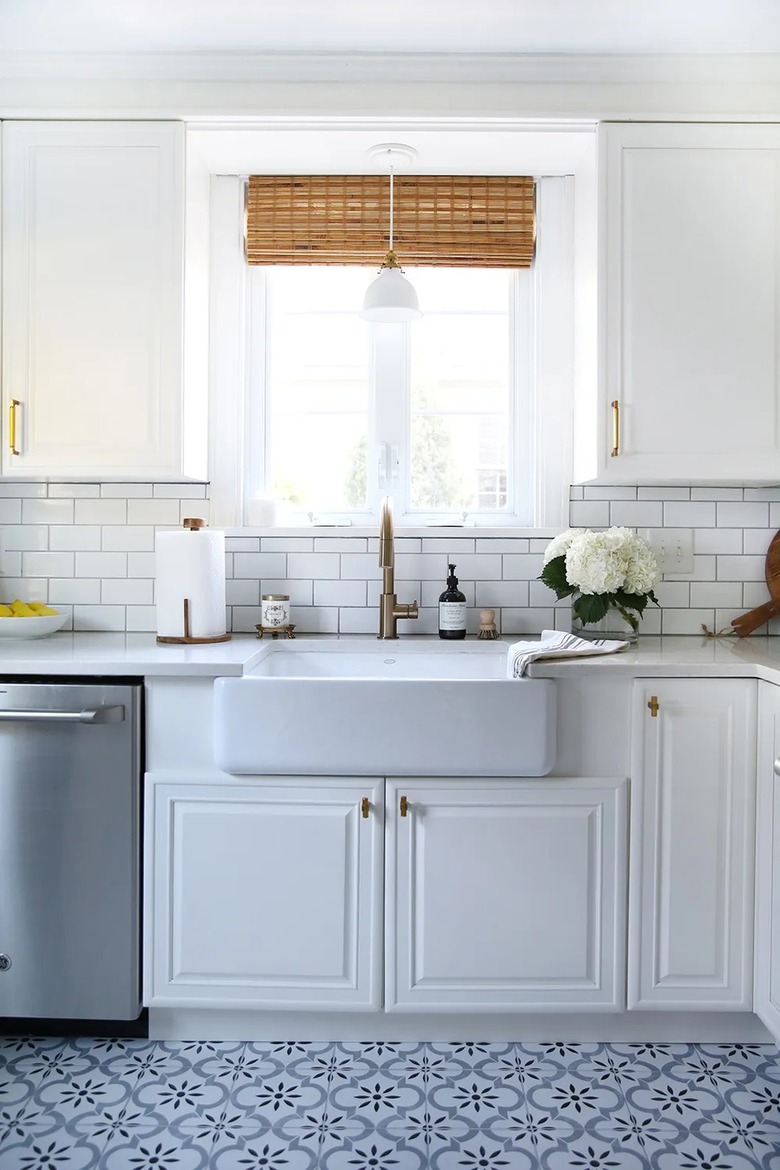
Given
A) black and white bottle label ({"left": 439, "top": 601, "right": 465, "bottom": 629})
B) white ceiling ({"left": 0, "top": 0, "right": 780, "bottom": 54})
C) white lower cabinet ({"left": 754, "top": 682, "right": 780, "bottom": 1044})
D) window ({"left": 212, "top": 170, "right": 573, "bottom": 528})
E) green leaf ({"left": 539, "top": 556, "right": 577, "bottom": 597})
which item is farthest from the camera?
window ({"left": 212, "top": 170, "right": 573, "bottom": 528})

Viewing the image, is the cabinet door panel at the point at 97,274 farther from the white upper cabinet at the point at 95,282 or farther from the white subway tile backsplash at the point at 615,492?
the white subway tile backsplash at the point at 615,492

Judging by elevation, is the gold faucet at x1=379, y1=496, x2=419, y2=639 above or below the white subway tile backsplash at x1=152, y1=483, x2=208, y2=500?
below

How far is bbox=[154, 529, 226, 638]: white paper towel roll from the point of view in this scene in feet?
6.91

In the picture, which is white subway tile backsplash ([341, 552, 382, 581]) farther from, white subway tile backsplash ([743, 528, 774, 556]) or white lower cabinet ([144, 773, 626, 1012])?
white subway tile backsplash ([743, 528, 774, 556])

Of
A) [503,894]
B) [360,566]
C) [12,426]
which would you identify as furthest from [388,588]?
[12,426]

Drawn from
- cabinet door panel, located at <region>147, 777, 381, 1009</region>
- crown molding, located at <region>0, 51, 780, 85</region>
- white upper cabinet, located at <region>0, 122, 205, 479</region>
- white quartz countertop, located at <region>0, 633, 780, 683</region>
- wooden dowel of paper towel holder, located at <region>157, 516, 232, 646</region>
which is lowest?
cabinet door panel, located at <region>147, 777, 381, 1009</region>

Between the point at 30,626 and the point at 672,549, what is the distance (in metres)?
1.89

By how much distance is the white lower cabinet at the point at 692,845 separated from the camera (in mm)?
1828

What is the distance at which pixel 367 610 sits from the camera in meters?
2.41

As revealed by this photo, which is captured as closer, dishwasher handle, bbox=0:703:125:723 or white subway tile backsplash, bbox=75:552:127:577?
dishwasher handle, bbox=0:703:125:723

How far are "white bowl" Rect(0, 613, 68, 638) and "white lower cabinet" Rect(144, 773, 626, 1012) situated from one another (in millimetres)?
642

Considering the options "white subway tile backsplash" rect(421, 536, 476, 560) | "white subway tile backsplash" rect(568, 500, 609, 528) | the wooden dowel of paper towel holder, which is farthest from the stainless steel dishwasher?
"white subway tile backsplash" rect(568, 500, 609, 528)

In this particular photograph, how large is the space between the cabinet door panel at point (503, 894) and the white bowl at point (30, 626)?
1088 mm

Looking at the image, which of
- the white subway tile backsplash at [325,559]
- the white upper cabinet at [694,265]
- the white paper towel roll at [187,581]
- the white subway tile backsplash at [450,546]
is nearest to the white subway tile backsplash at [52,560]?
the white subway tile backsplash at [325,559]
